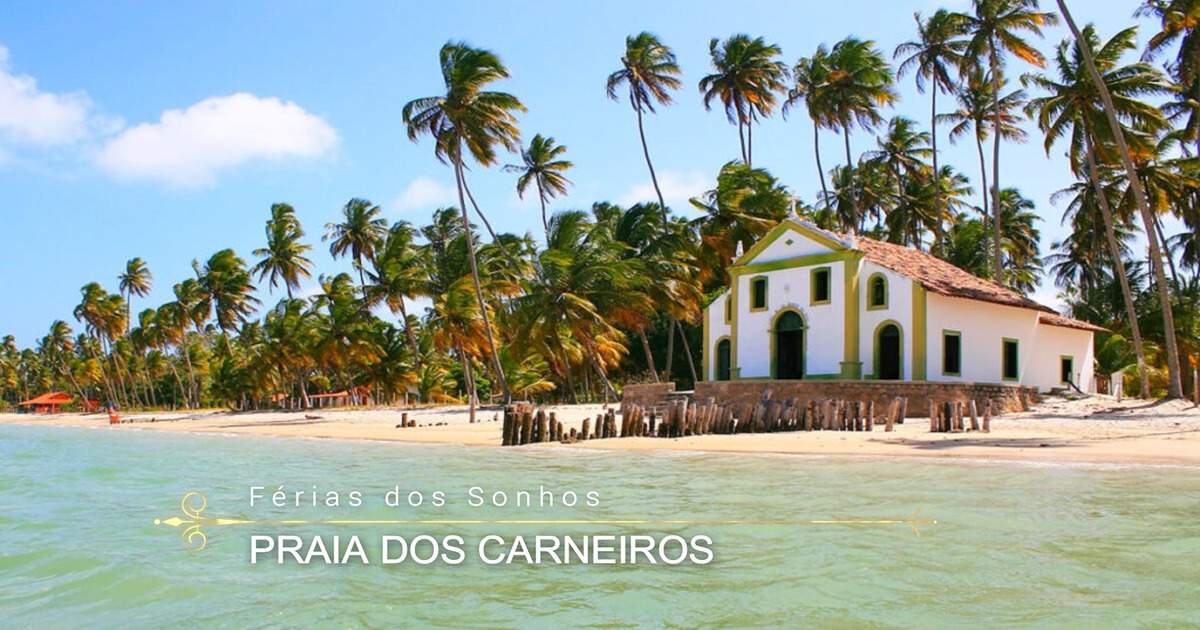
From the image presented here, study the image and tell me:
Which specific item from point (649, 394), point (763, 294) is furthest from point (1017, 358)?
point (649, 394)

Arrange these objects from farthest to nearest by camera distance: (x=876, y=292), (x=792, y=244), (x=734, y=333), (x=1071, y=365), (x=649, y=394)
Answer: (x=1071, y=365) → (x=734, y=333) → (x=792, y=244) → (x=649, y=394) → (x=876, y=292)

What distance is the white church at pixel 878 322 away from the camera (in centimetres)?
3005

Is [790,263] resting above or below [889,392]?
above

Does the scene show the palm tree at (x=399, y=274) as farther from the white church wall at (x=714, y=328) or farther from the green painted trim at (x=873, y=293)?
the green painted trim at (x=873, y=293)

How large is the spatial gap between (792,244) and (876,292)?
3.47 meters

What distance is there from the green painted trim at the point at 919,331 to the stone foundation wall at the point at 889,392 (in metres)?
1.31

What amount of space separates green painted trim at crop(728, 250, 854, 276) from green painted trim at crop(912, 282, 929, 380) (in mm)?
2671

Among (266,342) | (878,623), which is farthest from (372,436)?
(266,342)

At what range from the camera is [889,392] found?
27.3 metres

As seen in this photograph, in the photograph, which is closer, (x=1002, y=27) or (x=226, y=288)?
(x=1002, y=27)

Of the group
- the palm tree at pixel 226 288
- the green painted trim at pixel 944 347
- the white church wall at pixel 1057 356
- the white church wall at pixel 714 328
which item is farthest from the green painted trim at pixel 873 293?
the palm tree at pixel 226 288

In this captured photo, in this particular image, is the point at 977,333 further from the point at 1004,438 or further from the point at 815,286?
the point at 1004,438

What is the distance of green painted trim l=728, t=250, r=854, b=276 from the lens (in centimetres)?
3144

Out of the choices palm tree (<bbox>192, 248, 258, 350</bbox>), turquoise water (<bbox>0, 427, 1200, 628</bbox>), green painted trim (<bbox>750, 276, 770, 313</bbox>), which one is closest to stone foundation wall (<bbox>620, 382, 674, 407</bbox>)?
green painted trim (<bbox>750, 276, 770, 313</bbox>)
